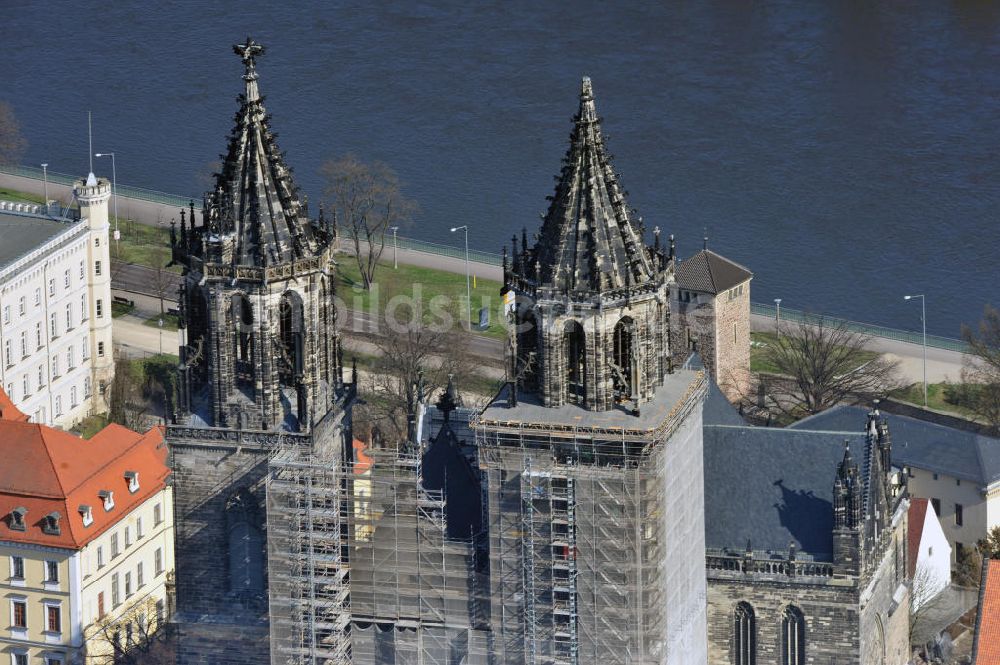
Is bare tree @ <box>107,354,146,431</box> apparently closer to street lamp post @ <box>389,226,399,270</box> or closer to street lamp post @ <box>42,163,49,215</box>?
street lamp post @ <box>389,226,399,270</box>

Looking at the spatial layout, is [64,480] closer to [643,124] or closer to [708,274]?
[708,274]

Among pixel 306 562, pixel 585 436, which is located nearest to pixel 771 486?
pixel 585 436

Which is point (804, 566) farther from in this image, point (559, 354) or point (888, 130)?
point (888, 130)

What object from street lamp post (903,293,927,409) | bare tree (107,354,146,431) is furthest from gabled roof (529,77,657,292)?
street lamp post (903,293,927,409)

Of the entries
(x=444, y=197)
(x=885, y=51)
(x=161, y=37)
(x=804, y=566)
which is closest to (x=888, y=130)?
(x=885, y=51)

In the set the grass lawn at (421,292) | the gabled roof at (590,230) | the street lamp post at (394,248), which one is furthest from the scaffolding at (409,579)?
the street lamp post at (394,248)

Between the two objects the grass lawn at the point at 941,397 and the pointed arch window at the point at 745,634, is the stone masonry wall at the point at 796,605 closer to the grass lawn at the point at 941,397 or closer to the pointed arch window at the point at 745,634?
the pointed arch window at the point at 745,634

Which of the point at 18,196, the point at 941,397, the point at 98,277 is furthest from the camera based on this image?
the point at 18,196
